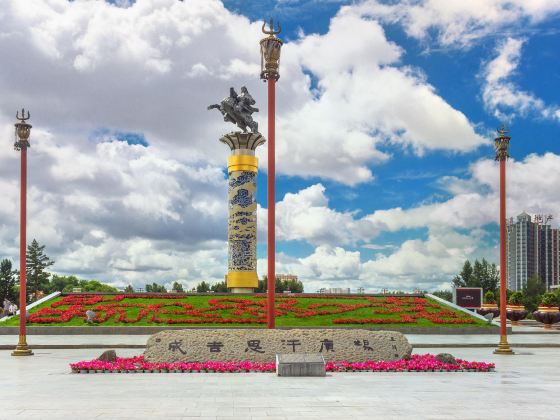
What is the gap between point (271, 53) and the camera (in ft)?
63.2

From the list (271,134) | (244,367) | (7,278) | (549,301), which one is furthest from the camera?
(7,278)

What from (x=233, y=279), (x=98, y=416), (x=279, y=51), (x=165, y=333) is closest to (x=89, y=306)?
(x=233, y=279)

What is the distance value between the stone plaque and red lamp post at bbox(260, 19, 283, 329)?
4.04 ft

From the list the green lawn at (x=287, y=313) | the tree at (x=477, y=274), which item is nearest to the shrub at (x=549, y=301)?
the green lawn at (x=287, y=313)

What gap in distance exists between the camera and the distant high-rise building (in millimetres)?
103250

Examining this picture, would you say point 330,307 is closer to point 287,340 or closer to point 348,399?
point 287,340

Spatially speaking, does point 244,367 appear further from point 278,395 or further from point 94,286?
point 94,286

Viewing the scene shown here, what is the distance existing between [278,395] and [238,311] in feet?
75.9

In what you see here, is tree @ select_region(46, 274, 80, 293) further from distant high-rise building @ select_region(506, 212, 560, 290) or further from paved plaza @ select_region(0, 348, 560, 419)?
paved plaza @ select_region(0, 348, 560, 419)

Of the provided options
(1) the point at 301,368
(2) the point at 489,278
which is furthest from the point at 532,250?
(1) the point at 301,368

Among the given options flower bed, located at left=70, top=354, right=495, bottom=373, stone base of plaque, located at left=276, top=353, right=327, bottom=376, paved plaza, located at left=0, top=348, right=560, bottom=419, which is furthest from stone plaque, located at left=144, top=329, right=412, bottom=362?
stone base of plaque, located at left=276, top=353, right=327, bottom=376

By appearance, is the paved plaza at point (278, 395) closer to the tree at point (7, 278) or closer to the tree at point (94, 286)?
the tree at point (7, 278)

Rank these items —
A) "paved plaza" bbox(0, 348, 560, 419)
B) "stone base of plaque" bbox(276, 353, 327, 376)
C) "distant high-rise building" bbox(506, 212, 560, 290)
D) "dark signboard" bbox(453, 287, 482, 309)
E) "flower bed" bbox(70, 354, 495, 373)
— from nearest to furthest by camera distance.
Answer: "paved plaza" bbox(0, 348, 560, 419), "stone base of plaque" bbox(276, 353, 327, 376), "flower bed" bbox(70, 354, 495, 373), "dark signboard" bbox(453, 287, 482, 309), "distant high-rise building" bbox(506, 212, 560, 290)

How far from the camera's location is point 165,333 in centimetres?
1764
